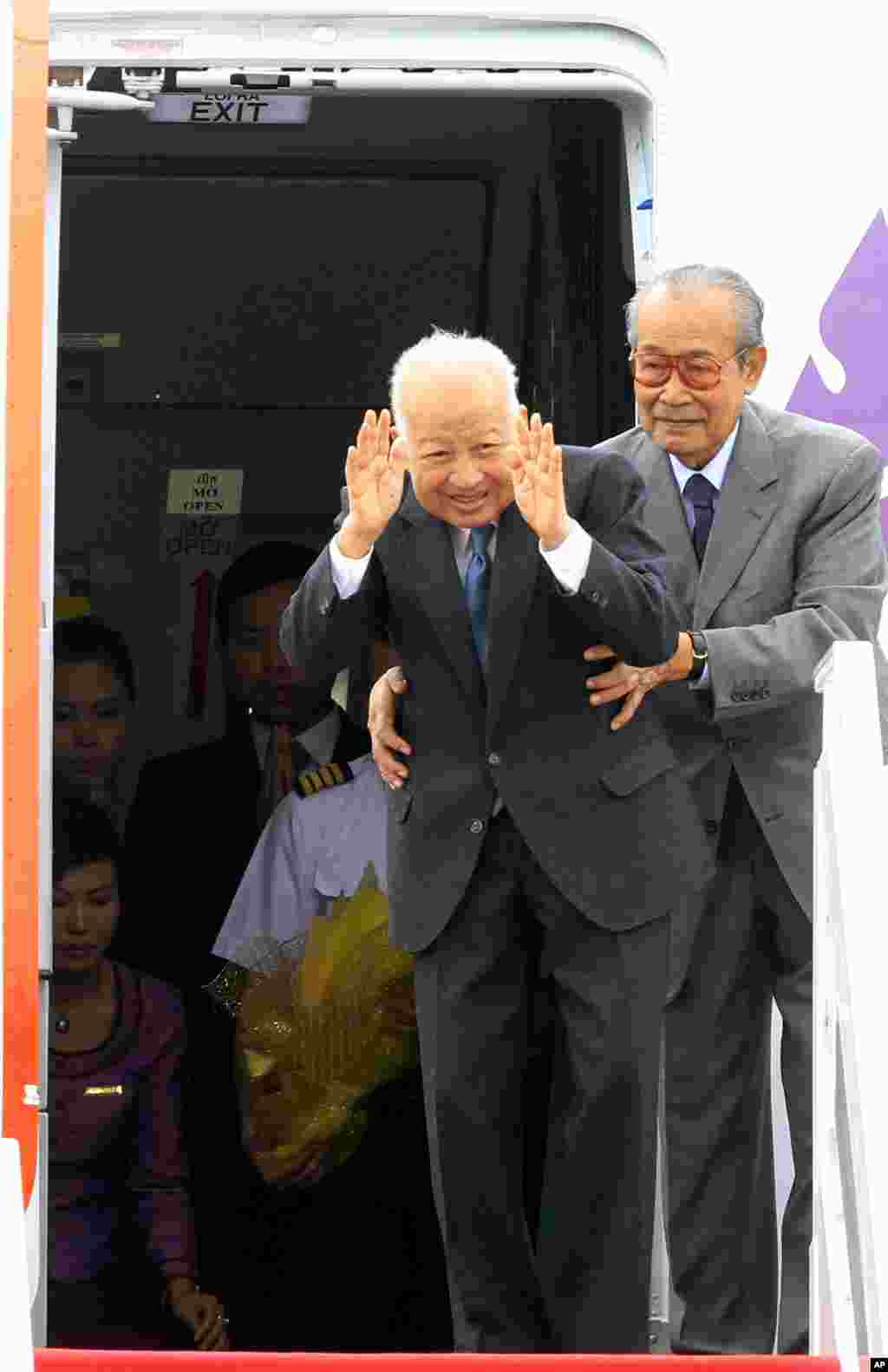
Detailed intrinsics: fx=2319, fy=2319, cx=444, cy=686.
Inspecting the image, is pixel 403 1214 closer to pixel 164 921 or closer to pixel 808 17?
pixel 164 921

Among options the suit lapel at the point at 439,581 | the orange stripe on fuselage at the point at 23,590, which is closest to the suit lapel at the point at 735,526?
the suit lapel at the point at 439,581

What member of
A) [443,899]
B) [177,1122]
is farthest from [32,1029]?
[177,1122]

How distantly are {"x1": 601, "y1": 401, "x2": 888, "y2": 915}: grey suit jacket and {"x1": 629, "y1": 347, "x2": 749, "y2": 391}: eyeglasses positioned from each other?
156 mm

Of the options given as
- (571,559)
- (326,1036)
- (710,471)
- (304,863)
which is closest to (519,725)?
(571,559)

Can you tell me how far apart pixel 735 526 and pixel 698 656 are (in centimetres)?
30

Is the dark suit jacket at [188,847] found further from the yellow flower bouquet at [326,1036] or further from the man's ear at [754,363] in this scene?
the man's ear at [754,363]

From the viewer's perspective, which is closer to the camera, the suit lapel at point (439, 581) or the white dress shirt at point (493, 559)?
the white dress shirt at point (493, 559)

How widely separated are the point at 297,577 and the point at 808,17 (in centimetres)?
194

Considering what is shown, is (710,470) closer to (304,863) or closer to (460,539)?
(460,539)

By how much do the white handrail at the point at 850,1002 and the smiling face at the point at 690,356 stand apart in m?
0.85

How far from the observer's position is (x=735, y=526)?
3.83 m

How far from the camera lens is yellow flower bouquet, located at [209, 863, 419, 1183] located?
4.70 meters

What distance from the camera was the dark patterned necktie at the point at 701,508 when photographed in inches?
153

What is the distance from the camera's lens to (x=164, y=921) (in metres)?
5.33
